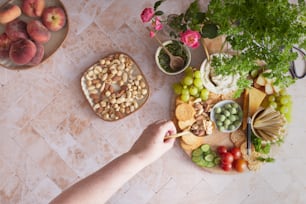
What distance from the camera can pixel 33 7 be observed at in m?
1.30

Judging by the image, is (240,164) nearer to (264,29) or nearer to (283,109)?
(283,109)

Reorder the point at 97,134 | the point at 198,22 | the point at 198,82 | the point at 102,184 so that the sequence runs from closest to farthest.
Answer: the point at 102,184, the point at 198,22, the point at 198,82, the point at 97,134

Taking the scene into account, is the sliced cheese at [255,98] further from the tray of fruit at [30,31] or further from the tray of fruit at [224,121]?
the tray of fruit at [30,31]

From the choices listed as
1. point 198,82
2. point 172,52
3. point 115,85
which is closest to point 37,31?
point 115,85

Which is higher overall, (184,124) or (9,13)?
(9,13)

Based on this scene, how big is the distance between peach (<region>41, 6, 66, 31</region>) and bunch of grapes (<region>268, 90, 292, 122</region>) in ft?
2.36

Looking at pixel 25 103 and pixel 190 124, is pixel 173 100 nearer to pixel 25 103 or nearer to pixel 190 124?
pixel 190 124

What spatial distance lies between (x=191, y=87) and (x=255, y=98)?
0.67 feet

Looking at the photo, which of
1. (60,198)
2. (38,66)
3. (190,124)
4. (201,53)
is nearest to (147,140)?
(60,198)

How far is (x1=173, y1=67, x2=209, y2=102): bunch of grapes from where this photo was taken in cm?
126

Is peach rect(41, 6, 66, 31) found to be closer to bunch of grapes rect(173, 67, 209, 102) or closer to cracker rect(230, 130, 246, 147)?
bunch of grapes rect(173, 67, 209, 102)

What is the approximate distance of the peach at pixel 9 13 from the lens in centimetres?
128

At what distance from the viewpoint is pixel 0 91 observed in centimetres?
139

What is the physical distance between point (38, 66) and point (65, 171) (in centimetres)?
37
